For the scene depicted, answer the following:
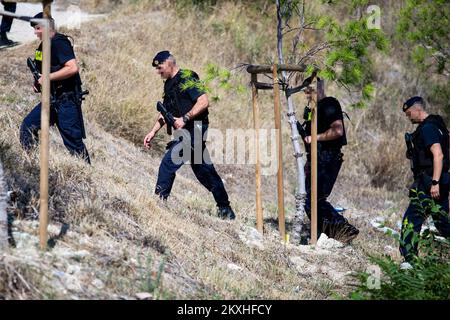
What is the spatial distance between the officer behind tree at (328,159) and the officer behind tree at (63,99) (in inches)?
83.2

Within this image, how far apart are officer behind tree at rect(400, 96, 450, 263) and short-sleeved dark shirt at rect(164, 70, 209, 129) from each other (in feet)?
6.07

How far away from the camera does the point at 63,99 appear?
25.5 feet

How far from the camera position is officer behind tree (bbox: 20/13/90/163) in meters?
7.55

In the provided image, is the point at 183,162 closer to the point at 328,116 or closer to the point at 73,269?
the point at 328,116

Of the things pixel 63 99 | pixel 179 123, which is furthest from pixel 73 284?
pixel 63 99

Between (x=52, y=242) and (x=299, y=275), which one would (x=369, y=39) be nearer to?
(x=299, y=275)

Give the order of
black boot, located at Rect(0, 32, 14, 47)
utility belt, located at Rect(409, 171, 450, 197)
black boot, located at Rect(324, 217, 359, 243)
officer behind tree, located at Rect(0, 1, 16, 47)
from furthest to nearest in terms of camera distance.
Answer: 1. black boot, located at Rect(0, 32, 14, 47)
2. officer behind tree, located at Rect(0, 1, 16, 47)
3. black boot, located at Rect(324, 217, 359, 243)
4. utility belt, located at Rect(409, 171, 450, 197)

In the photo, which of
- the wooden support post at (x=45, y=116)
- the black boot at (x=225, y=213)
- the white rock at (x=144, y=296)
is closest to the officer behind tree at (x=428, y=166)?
the black boot at (x=225, y=213)

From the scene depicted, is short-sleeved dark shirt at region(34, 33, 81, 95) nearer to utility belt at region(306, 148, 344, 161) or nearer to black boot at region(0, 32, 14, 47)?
utility belt at region(306, 148, 344, 161)

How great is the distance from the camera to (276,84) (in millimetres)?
7676

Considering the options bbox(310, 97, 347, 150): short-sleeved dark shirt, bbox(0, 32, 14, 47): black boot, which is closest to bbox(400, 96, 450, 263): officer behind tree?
bbox(310, 97, 347, 150): short-sleeved dark shirt

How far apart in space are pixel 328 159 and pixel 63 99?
254cm

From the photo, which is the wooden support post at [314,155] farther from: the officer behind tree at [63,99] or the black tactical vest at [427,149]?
the officer behind tree at [63,99]

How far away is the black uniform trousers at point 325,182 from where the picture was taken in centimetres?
832
